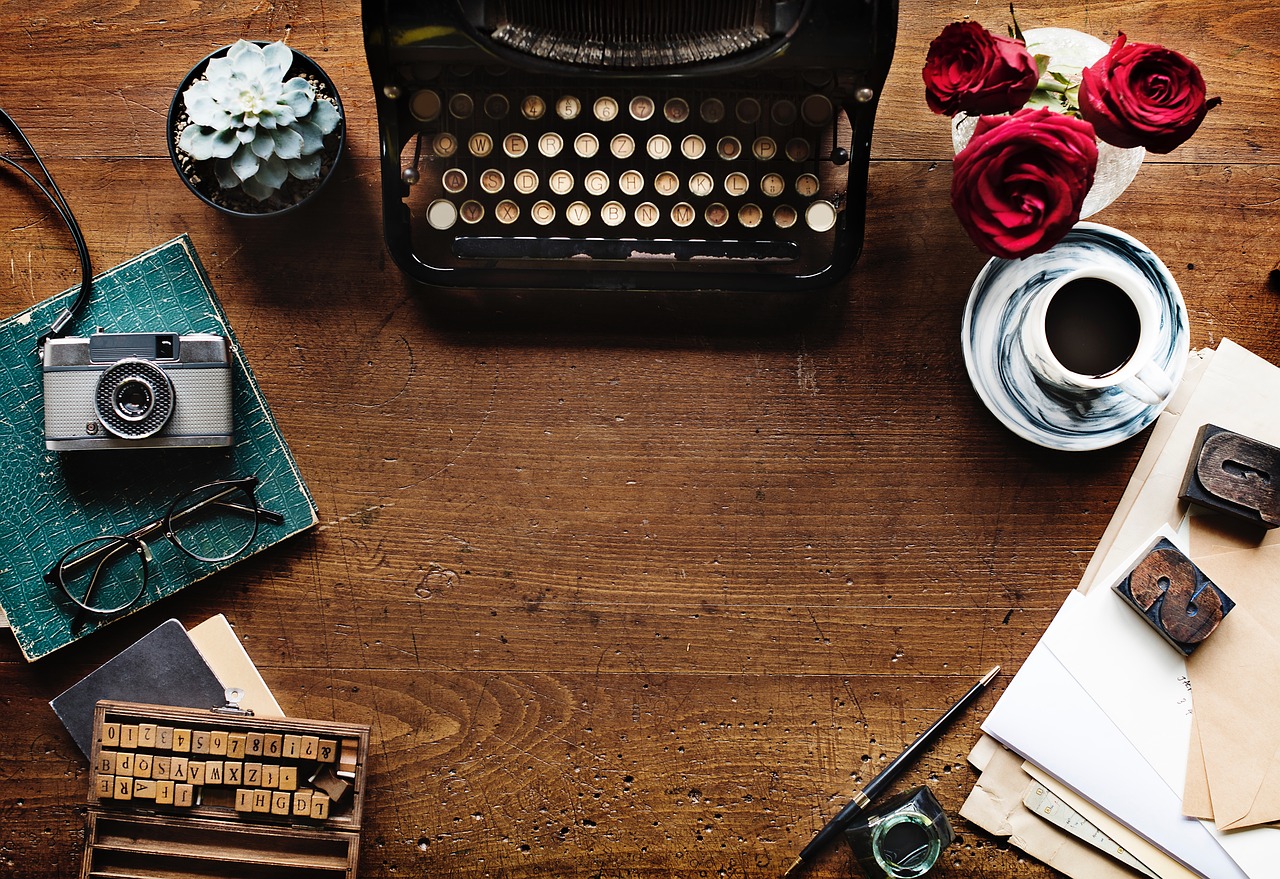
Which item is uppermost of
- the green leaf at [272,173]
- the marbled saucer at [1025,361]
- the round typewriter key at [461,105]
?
the round typewriter key at [461,105]

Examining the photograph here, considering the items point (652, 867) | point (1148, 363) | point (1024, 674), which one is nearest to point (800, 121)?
point (1148, 363)

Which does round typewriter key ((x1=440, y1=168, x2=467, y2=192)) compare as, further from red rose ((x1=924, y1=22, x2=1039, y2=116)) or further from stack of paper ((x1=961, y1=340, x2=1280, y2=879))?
stack of paper ((x1=961, y1=340, x2=1280, y2=879))

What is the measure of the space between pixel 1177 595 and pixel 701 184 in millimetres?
825

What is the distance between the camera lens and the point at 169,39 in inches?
48.9

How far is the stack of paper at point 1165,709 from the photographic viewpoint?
1.19 metres

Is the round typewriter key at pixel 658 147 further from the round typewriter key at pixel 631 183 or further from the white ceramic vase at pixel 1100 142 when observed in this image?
the white ceramic vase at pixel 1100 142

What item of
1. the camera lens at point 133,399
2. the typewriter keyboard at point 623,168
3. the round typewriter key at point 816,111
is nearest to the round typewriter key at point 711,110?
the typewriter keyboard at point 623,168

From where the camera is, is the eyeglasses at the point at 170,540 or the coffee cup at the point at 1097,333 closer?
the coffee cup at the point at 1097,333

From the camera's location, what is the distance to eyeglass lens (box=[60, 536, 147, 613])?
1213mm

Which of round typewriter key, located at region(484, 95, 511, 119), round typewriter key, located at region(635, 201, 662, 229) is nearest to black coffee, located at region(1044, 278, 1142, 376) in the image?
round typewriter key, located at region(635, 201, 662, 229)

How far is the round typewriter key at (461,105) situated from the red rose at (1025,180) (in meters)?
0.60

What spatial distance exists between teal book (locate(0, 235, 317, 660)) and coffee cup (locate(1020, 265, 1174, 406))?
0.99 m

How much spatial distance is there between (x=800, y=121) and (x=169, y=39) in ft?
2.84

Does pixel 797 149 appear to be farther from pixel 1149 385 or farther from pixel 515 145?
pixel 1149 385
